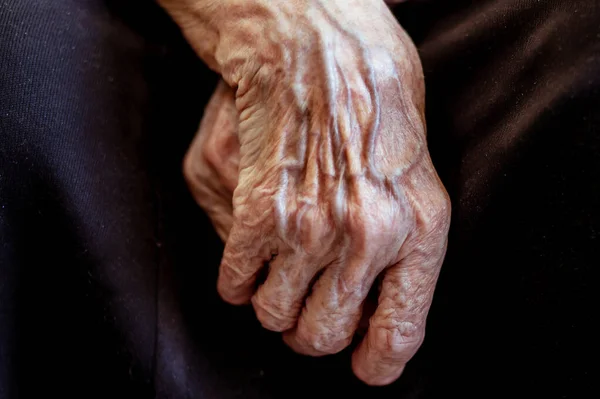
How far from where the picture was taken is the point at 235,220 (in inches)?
28.7

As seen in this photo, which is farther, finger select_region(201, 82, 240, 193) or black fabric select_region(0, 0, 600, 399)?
finger select_region(201, 82, 240, 193)

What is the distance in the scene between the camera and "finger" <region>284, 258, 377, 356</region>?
68 centimetres

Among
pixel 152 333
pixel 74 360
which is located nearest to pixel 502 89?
pixel 152 333


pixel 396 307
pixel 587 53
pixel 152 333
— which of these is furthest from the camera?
pixel 152 333

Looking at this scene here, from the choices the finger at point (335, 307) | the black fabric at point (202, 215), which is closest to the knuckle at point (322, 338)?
the finger at point (335, 307)

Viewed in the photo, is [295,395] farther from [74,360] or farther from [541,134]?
[541,134]

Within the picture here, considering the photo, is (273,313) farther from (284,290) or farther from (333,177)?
(333,177)

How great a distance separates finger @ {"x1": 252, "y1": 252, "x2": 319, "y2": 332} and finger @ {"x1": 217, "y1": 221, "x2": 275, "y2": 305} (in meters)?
0.02

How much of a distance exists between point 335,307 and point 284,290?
70mm

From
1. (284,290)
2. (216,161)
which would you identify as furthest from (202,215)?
(284,290)

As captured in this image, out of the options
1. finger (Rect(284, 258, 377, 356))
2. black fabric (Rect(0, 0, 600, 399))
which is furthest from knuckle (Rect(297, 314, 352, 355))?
black fabric (Rect(0, 0, 600, 399))

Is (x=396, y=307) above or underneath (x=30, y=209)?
underneath

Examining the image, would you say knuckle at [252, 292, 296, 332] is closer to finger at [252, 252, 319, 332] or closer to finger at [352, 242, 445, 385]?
finger at [252, 252, 319, 332]

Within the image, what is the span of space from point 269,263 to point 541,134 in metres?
0.36
